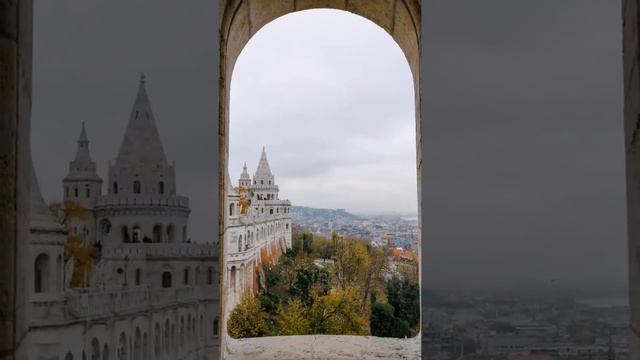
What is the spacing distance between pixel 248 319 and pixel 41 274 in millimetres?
23159

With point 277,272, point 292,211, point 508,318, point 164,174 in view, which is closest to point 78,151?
point 164,174

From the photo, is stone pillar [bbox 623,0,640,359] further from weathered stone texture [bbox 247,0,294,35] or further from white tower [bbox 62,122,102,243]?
weathered stone texture [bbox 247,0,294,35]

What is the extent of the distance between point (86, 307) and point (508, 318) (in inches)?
150

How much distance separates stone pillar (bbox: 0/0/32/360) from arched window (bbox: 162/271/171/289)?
3.19 metres

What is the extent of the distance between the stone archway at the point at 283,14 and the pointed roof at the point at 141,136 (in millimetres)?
1017

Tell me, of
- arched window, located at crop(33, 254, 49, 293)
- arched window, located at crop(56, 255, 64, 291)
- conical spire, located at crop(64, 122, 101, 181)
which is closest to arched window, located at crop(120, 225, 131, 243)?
conical spire, located at crop(64, 122, 101, 181)

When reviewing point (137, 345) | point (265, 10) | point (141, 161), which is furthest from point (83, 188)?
point (265, 10)

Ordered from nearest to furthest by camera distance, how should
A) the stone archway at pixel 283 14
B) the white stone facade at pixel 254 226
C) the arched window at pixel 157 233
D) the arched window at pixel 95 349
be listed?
the arched window at pixel 95 349, the arched window at pixel 157 233, the stone archway at pixel 283 14, the white stone facade at pixel 254 226

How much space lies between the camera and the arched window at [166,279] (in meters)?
6.14

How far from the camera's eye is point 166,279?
6.20m

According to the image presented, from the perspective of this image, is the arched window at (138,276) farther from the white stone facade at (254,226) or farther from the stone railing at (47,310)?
the white stone facade at (254,226)

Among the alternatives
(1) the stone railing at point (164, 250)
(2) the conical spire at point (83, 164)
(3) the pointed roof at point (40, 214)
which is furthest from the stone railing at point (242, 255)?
(3) the pointed roof at point (40, 214)

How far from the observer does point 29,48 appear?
3.24 meters

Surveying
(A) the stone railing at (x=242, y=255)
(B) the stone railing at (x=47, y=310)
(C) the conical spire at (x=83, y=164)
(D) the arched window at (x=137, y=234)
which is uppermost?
(C) the conical spire at (x=83, y=164)
